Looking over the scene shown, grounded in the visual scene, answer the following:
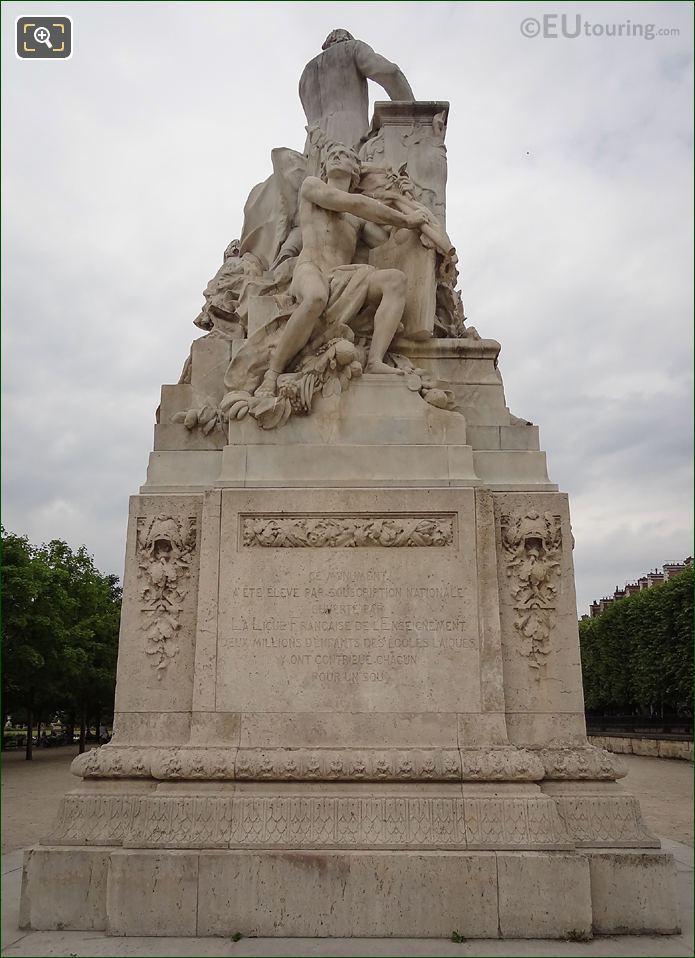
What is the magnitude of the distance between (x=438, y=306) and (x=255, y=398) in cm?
305

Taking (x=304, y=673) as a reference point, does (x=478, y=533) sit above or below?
above

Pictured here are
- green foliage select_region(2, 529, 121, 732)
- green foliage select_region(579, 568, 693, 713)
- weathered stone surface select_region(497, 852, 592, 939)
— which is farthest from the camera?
green foliage select_region(579, 568, 693, 713)

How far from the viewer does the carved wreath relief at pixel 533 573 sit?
813cm

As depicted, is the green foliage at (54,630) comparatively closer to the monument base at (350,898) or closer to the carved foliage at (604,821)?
the monument base at (350,898)

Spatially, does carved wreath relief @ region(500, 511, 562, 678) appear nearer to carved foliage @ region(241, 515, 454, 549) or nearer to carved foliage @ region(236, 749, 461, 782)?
carved foliage @ region(241, 515, 454, 549)

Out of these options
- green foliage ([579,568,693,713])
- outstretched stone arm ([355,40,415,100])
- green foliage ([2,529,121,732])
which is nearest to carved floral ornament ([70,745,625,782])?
outstretched stone arm ([355,40,415,100])

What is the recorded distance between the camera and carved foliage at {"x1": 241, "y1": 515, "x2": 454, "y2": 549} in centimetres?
816

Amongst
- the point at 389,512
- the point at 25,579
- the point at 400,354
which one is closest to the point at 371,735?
the point at 389,512

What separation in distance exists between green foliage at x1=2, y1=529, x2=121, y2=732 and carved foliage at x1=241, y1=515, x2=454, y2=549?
68.8 ft

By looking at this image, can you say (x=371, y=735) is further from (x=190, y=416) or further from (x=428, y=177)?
(x=428, y=177)

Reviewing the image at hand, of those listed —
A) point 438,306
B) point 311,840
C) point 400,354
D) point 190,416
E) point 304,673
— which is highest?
point 438,306

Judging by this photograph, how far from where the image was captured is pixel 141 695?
26.4 ft

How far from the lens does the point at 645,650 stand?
37.3 metres

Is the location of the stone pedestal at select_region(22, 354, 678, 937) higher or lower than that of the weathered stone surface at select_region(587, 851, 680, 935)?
higher
